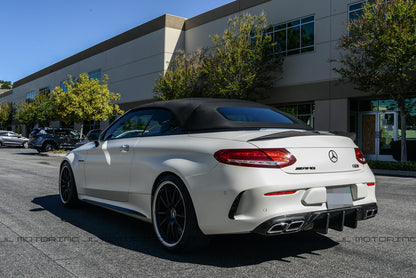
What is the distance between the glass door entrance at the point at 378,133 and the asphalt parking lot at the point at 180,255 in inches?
598

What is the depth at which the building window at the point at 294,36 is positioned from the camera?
2086 centimetres

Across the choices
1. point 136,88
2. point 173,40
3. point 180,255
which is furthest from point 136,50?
point 180,255

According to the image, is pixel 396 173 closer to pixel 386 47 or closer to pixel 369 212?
pixel 386 47

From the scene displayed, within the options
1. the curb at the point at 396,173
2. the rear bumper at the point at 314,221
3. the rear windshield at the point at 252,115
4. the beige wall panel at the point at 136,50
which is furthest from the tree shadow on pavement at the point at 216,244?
the beige wall panel at the point at 136,50

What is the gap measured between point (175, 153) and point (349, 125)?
1756cm

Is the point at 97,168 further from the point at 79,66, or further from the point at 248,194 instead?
the point at 79,66

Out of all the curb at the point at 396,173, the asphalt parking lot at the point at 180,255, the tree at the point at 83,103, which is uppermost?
the tree at the point at 83,103

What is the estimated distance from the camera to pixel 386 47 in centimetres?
1520

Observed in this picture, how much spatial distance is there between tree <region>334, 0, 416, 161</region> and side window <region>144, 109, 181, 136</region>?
1284 cm

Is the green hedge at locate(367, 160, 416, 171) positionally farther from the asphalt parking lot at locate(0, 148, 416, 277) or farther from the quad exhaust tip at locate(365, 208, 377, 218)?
the quad exhaust tip at locate(365, 208, 377, 218)

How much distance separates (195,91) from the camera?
2336cm

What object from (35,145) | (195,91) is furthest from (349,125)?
(35,145)

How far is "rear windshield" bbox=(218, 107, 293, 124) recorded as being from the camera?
4188mm

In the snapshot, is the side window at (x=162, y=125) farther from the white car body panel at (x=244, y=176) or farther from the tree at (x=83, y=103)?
the tree at (x=83, y=103)
